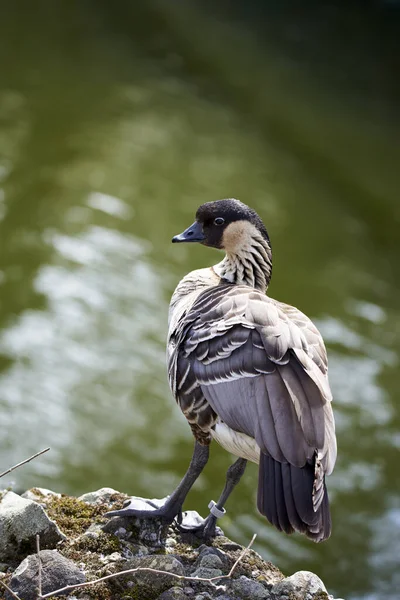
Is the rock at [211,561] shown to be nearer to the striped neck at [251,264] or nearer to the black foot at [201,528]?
the black foot at [201,528]

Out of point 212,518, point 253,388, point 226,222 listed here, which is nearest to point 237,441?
point 253,388

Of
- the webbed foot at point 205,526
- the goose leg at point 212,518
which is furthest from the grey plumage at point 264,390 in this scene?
the webbed foot at point 205,526

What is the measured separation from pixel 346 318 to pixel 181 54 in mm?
6817

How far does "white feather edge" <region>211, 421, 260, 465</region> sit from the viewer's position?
11.6 feet

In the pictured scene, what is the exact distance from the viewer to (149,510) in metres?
3.83

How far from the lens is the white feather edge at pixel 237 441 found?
3.55 metres

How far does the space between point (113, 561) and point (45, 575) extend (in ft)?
1.32

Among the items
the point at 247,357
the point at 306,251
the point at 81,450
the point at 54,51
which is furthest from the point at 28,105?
the point at 247,357

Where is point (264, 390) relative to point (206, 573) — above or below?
above

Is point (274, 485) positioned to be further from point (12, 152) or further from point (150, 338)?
point (12, 152)

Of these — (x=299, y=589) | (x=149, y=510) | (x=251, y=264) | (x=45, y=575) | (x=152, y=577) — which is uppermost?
(x=251, y=264)

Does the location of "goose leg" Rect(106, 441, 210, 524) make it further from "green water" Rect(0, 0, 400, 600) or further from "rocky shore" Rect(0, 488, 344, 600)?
"green water" Rect(0, 0, 400, 600)

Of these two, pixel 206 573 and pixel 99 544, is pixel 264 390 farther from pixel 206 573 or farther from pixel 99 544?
pixel 99 544

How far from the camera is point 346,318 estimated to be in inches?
358
